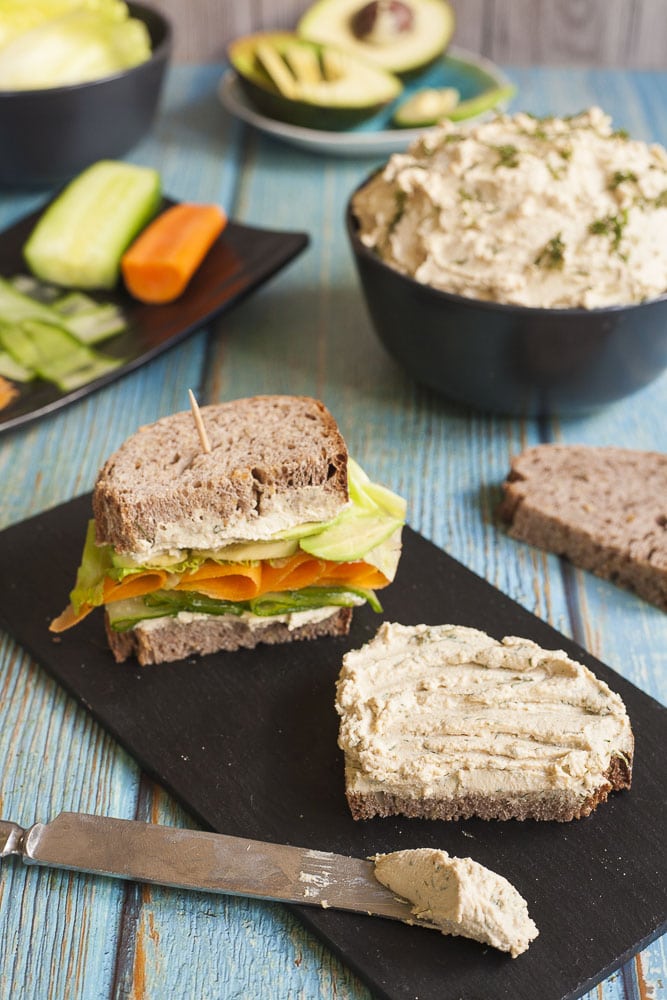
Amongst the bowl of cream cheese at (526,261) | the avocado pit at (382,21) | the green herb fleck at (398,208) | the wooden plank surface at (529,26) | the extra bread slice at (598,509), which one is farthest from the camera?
the wooden plank surface at (529,26)

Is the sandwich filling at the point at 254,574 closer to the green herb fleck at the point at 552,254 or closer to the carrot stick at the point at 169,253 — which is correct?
the green herb fleck at the point at 552,254

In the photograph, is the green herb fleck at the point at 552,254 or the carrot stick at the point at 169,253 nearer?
the green herb fleck at the point at 552,254

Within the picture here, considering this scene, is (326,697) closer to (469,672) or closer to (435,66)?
(469,672)

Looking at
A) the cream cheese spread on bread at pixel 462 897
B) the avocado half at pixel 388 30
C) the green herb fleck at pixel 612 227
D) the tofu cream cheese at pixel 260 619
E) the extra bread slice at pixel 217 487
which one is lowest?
the tofu cream cheese at pixel 260 619

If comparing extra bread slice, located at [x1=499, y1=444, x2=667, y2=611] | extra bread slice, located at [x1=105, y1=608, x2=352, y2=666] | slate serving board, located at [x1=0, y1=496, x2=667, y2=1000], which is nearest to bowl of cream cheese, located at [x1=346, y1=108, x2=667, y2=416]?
extra bread slice, located at [x1=499, y1=444, x2=667, y2=611]

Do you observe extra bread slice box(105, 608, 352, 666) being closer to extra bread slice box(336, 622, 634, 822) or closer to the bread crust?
extra bread slice box(336, 622, 634, 822)

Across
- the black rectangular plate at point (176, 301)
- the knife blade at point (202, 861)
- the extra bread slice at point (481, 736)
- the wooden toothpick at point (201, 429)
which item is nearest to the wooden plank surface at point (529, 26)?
the black rectangular plate at point (176, 301)

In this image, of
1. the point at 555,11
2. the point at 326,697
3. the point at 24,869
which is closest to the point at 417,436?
the point at 326,697

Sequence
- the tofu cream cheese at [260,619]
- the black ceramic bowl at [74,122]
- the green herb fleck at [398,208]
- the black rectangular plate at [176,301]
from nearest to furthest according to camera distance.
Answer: the tofu cream cheese at [260,619], the green herb fleck at [398,208], the black rectangular plate at [176,301], the black ceramic bowl at [74,122]
